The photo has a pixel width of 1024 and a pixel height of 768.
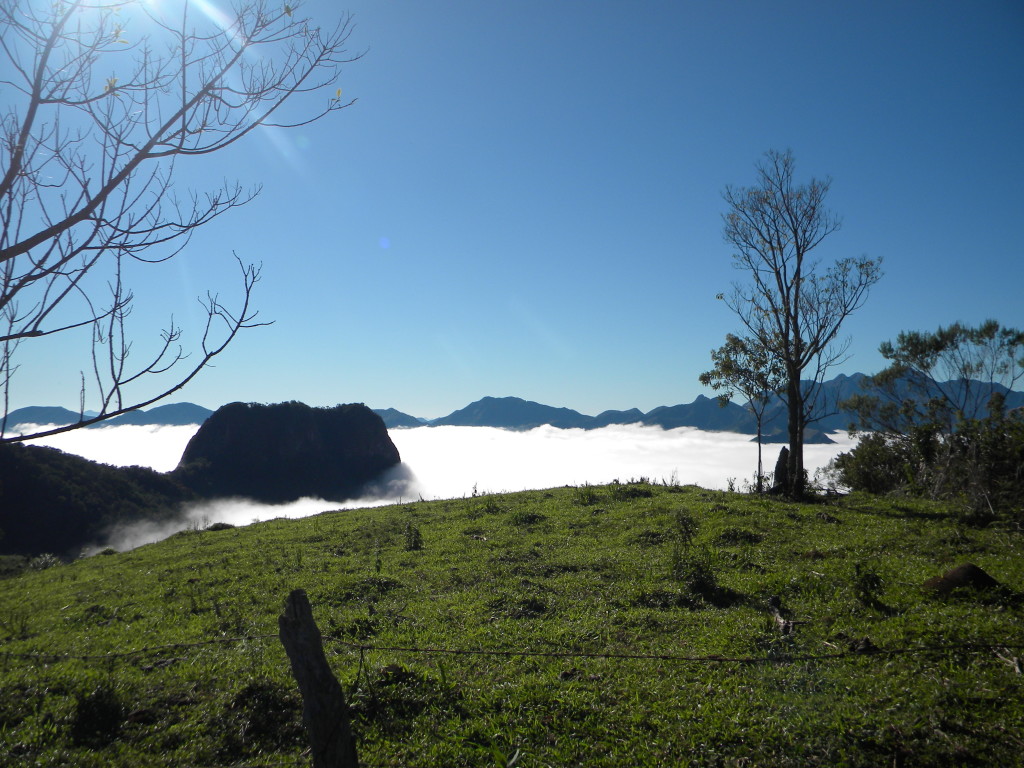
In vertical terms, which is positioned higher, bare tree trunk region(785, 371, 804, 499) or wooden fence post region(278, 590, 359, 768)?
bare tree trunk region(785, 371, 804, 499)

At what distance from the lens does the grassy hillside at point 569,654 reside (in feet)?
14.6

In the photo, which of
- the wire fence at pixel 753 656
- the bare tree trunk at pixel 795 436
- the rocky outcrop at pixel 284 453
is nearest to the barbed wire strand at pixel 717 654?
the wire fence at pixel 753 656

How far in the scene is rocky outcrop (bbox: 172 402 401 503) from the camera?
83.5 metres

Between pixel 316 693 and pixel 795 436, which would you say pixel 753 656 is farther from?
pixel 795 436

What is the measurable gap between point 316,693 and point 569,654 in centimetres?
280

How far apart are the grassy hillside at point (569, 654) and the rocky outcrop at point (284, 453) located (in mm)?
71916

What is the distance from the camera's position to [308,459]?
3841 inches

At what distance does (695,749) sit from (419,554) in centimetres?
803

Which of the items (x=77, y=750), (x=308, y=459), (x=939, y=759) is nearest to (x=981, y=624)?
(x=939, y=759)

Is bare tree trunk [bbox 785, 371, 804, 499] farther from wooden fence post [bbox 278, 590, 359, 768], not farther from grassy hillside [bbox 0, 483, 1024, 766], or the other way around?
wooden fence post [bbox 278, 590, 359, 768]

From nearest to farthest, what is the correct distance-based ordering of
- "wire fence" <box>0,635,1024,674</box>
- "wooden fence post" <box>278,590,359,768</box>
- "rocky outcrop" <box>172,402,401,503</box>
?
1. "wooden fence post" <box>278,590,359,768</box>
2. "wire fence" <box>0,635,1024,674</box>
3. "rocky outcrop" <box>172,402,401,503</box>

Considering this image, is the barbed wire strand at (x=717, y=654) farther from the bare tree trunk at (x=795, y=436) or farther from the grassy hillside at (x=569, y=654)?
the bare tree trunk at (x=795, y=436)

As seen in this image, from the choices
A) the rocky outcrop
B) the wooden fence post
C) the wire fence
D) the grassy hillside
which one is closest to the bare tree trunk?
the grassy hillside

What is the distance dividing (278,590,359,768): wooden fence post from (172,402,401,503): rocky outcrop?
77450 millimetres
